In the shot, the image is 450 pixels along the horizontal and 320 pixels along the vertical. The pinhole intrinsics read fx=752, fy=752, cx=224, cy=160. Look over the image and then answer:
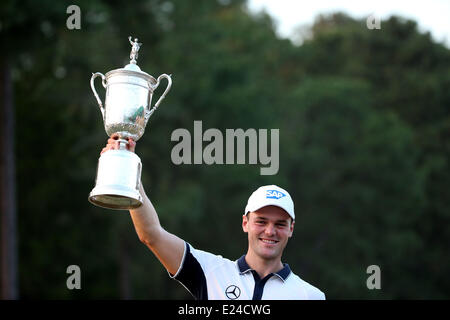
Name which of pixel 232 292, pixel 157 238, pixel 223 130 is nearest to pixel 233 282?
pixel 232 292

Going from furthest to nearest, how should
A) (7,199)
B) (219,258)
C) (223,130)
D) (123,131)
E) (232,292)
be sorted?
(223,130) < (7,199) < (123,131) < (219,258) < (232,292)

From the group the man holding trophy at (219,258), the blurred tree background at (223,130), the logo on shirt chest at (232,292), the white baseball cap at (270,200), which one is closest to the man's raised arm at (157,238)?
the man holding trophy at (219,258)

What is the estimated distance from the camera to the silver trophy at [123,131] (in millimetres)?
3438

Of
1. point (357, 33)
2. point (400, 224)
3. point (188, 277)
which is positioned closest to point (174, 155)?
point (400, 224)

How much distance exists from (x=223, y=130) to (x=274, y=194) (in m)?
18.2

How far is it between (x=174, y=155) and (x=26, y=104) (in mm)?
4252

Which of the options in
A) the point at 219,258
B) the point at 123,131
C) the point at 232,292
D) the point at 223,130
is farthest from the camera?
the point at 223,130

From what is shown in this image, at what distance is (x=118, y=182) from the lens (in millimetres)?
3436

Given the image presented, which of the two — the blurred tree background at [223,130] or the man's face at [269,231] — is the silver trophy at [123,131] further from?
the blurred tree background at [223,130]

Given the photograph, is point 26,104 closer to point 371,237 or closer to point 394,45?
point 371,237

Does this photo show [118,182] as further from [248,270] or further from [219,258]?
[248,270]

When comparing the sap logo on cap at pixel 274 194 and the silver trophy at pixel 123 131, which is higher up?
the silver trophy at pixel 123 131

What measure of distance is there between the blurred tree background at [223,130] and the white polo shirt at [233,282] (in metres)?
11.5
